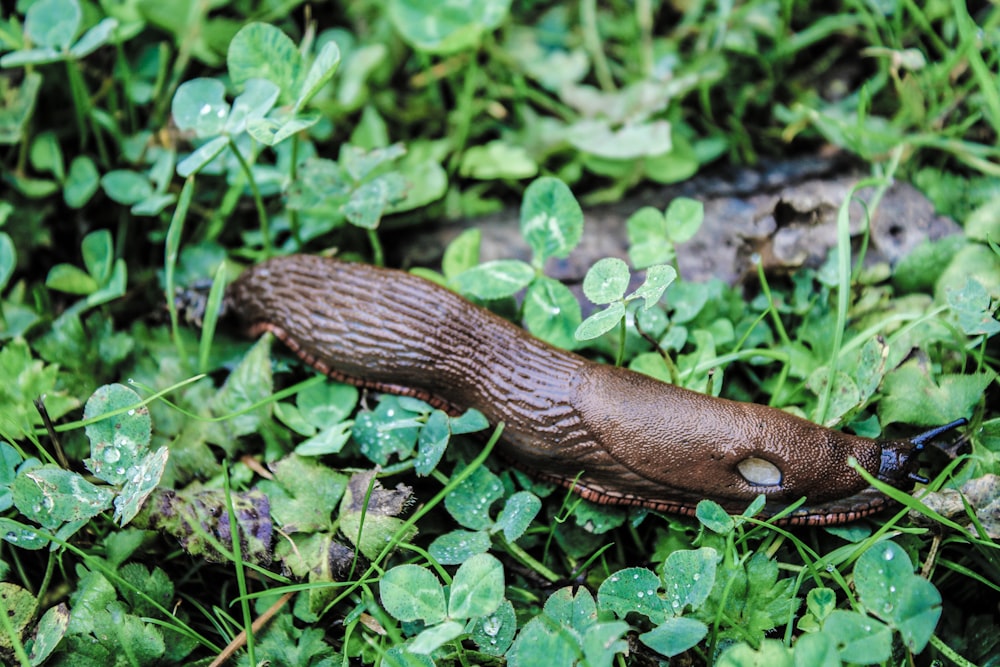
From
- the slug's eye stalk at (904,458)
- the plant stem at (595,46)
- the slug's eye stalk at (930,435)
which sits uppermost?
the plant stem at (595,46)

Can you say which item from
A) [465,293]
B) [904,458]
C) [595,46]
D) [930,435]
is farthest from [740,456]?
[595,46]

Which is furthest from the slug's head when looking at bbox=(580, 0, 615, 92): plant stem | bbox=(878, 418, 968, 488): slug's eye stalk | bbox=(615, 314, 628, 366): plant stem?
bbox=(580, 0, 615, 92): plant stem

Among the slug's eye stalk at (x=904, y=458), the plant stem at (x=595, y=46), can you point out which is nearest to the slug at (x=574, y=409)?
the slug's eye stalk at (x=904, y=458)

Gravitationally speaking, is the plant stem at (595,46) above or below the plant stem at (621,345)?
above

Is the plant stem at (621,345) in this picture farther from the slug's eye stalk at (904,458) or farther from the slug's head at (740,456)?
the slug's eye stalk at (904,458)

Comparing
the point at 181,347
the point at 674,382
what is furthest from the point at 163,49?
the point at 674,382

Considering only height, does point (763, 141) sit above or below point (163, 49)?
below

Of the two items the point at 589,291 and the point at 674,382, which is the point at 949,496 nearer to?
the point at 674,382
